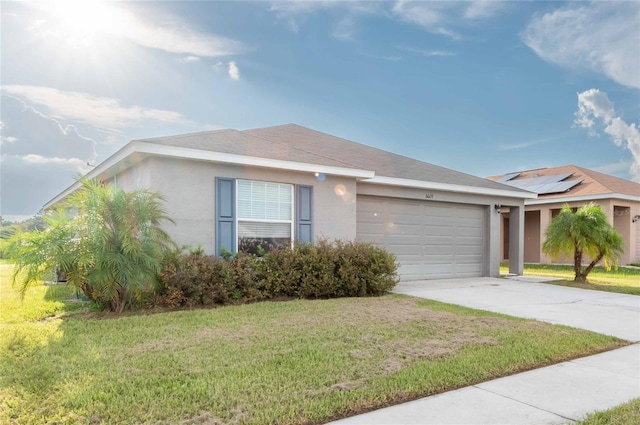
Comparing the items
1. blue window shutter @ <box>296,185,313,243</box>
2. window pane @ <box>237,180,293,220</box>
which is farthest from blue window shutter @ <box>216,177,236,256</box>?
blue window shutter @ <box>296,185,313,243</box>

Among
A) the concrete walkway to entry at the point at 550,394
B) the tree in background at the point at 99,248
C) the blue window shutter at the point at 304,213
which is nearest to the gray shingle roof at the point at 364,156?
the blue window shutter at the point at 304,213

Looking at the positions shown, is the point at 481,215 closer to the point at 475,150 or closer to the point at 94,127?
the point at 475,150

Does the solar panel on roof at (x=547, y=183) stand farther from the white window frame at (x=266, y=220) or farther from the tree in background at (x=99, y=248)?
the tree in background at (x=99, y=248)

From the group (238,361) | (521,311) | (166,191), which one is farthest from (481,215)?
(238,361)

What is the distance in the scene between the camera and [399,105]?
17.3 meters

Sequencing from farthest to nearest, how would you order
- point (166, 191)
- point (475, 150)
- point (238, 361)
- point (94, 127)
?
point (475, 150) → point (94, 127) → point (166, 191) → point (238, 361)

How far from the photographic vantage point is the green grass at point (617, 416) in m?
3.15

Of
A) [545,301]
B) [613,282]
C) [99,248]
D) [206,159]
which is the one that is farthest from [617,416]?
[613,282]

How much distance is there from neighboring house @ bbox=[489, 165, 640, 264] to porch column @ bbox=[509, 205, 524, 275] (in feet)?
10.6

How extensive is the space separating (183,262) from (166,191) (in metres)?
1.61

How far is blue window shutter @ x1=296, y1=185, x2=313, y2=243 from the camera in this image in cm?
970

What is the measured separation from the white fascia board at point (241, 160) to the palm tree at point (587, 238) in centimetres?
684

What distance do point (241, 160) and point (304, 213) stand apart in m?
2.01

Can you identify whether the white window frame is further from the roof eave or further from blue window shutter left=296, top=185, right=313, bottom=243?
the roof eave
